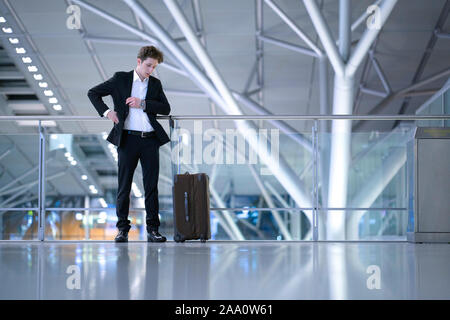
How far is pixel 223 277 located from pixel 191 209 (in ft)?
12.3

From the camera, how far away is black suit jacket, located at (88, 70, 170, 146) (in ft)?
22.9

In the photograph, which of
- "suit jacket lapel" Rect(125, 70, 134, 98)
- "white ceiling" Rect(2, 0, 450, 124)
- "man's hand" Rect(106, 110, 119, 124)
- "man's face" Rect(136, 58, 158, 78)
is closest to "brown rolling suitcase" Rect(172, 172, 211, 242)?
"man's hand" Rect(106, 110, 119, 124)

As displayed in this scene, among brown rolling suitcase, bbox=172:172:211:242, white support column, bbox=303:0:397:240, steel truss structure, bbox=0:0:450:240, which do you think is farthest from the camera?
white support column, bbox=303:0:397:240

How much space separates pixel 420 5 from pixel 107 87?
1390 centimetres

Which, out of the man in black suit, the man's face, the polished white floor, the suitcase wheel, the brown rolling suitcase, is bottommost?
the suitcase wheel

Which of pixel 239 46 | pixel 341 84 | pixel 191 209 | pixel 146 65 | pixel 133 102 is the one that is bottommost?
pixel 191 209

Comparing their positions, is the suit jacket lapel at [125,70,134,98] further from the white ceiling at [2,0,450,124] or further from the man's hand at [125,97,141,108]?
the white ceiling at [2,0,450,124]

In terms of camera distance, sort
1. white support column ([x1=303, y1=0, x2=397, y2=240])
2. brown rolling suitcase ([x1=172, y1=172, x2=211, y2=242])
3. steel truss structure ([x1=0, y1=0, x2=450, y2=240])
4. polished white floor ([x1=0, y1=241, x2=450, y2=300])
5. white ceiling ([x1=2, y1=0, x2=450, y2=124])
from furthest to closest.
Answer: white ceiling ([x1=2, y1=0, x2=450, y2=124]) → white support column ([x1=303, y1=0, x2=397, y2=240]) → steel truss structure ([x1=0, y1=0, x2=450, y2=240]) → brown rolling suitcase ([x1=172, y1=172, x2=211, y2=242]) → polished white floor ([x1=0, y1=241, x2=450, y2=300])

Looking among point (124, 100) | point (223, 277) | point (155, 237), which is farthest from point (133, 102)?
point (223, 277)

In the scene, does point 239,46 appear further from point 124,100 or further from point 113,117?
point 113,117

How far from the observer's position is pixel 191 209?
726 centimetres

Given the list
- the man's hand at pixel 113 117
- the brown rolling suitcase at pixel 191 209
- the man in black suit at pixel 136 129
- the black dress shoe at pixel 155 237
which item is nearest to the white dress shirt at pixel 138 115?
the man in black suit at pixel 136 129

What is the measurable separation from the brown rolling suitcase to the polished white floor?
2105 mm
